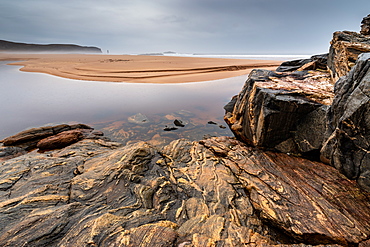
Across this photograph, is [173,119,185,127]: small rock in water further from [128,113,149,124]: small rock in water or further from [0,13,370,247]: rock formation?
[0,13,370,247]: rock formation

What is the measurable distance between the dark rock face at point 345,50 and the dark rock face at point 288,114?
568mm

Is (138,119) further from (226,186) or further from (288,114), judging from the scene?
(288,114)

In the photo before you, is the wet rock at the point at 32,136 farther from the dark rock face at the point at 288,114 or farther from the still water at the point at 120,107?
the dark rock face at the point at 288,114

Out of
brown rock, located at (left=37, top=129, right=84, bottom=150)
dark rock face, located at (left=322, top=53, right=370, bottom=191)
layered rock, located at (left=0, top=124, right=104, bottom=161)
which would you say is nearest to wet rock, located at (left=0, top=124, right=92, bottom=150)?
layered rock, located at (left=0, top=124, right=104, bottom=161)

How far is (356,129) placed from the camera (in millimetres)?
3273

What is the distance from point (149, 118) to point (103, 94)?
5152mm

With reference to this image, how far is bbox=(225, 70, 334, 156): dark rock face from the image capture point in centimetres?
480

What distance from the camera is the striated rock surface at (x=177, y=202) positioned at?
274 centimetres

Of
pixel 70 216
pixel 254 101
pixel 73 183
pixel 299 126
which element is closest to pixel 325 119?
pixel 299 126

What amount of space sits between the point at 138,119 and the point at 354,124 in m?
7.73

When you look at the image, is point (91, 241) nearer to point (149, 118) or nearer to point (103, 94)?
point (149, 118)

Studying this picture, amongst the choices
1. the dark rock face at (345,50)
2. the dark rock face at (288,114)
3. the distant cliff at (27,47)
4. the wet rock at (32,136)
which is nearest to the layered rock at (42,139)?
the wet rock at (32,136)

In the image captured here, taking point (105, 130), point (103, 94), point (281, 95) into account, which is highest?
point (281, 95)

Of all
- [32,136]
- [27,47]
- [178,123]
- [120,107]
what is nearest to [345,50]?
[178,123]
